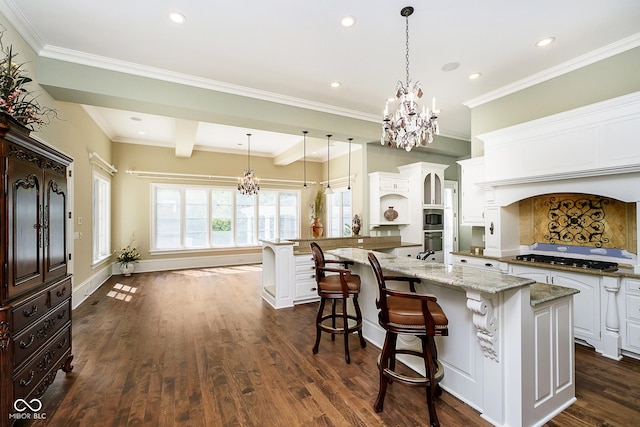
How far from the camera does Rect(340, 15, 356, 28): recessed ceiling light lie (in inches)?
105

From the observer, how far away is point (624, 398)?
2.19 meters

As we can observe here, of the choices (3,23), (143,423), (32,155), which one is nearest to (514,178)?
(143,423)

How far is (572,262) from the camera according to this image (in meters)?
3.26

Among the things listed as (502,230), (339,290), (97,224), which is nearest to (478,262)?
(502,230)

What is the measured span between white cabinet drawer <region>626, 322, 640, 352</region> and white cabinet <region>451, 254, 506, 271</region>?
4.19 ft

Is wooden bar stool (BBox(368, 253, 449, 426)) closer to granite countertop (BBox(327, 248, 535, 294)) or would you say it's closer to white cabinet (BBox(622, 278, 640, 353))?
granite countertop (BBox(327, 248, 535, 294))

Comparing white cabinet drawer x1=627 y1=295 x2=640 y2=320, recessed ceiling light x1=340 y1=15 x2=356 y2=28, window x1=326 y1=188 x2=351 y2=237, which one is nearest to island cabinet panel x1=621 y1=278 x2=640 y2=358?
white cabinet drawer x1=627 y1=295 x2=640 y2=320

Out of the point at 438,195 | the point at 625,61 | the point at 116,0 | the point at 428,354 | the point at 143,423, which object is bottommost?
the point at 143,423

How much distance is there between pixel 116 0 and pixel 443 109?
476 centimetres

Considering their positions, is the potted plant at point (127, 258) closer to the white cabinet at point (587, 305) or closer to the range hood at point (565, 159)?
the range hood at point (565, 159)

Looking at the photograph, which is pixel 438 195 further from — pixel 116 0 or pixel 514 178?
pixel 116 0

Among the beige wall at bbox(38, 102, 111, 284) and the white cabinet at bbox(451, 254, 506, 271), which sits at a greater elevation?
the beige wall at bbox(38, 102, 111, 284)

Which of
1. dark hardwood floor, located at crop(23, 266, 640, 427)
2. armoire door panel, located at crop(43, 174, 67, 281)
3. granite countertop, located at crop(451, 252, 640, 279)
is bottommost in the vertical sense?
dark hardwood floor, located at crop(23, 266, 640, 427)

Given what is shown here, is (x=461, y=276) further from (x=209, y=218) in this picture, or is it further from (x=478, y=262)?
(x=209, y=218)
